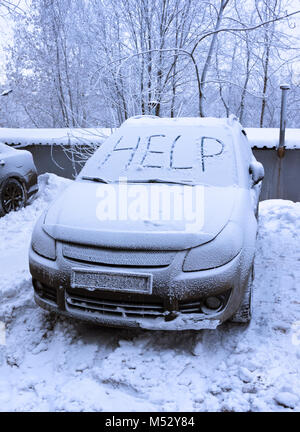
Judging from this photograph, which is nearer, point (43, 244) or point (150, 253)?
point (150, 253)

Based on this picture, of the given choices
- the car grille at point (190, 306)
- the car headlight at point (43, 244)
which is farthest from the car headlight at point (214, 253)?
the car headlight at point (43, 244)

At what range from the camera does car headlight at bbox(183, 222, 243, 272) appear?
2441 millimetres

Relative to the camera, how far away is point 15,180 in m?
6.15

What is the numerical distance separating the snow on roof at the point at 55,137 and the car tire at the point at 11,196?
3.46m

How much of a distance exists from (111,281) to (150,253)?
322mm

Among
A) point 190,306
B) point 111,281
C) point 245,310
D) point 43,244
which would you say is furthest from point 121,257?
point 245,310

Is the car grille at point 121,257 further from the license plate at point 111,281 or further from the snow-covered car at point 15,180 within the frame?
the snow-covered car at point 15,180

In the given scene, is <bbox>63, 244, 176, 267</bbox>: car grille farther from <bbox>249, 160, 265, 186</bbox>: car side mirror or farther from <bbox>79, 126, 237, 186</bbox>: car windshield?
<bbox>249, 160, 265, 186</bbox>: car side mirror

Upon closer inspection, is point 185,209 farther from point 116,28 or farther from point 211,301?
point 116,28

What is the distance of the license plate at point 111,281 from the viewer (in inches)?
94.7

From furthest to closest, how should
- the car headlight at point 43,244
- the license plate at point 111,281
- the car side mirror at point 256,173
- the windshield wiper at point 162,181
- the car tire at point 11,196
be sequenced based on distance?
the car tire at point 11,196, the car side mirror at point 256,173, the windshield wiper at point 162,181, the car headlight at point 43,244, the license plate at point 111,281

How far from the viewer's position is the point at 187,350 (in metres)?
2.71

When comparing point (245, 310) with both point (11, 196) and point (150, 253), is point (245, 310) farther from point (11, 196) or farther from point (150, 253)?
point (11, 196)
